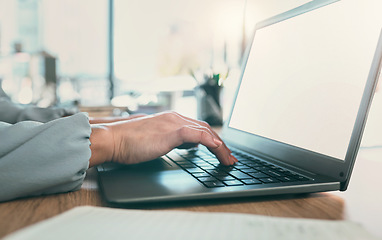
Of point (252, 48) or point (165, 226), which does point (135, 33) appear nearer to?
point (252, 48)

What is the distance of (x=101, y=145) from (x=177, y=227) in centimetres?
27

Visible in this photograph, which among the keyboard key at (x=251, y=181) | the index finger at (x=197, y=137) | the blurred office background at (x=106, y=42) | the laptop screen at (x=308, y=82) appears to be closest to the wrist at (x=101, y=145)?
the index finger at (x=197, y=137)

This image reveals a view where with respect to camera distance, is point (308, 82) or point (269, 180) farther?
point (308, 82)

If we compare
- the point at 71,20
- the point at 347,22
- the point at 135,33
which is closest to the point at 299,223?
the point at 347,22

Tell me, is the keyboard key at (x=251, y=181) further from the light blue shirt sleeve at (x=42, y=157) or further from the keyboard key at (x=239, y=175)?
the light blue shirt sleeve at (x=42, y=157)

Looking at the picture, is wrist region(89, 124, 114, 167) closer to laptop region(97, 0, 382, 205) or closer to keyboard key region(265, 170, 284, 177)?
laptop region(97, 0, 382, 205)

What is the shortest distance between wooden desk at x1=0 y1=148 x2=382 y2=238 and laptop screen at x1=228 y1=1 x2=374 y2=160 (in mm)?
73

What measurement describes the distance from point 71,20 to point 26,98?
2492 mm

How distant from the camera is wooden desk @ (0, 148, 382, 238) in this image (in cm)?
35

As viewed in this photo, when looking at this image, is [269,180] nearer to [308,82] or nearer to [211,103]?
[308,82]

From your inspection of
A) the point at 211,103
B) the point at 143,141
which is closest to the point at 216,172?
the point at 143,141

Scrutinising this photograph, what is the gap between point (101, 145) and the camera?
515 mm

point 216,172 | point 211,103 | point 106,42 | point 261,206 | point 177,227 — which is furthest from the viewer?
point 106,42

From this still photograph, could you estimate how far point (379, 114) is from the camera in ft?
2.73
